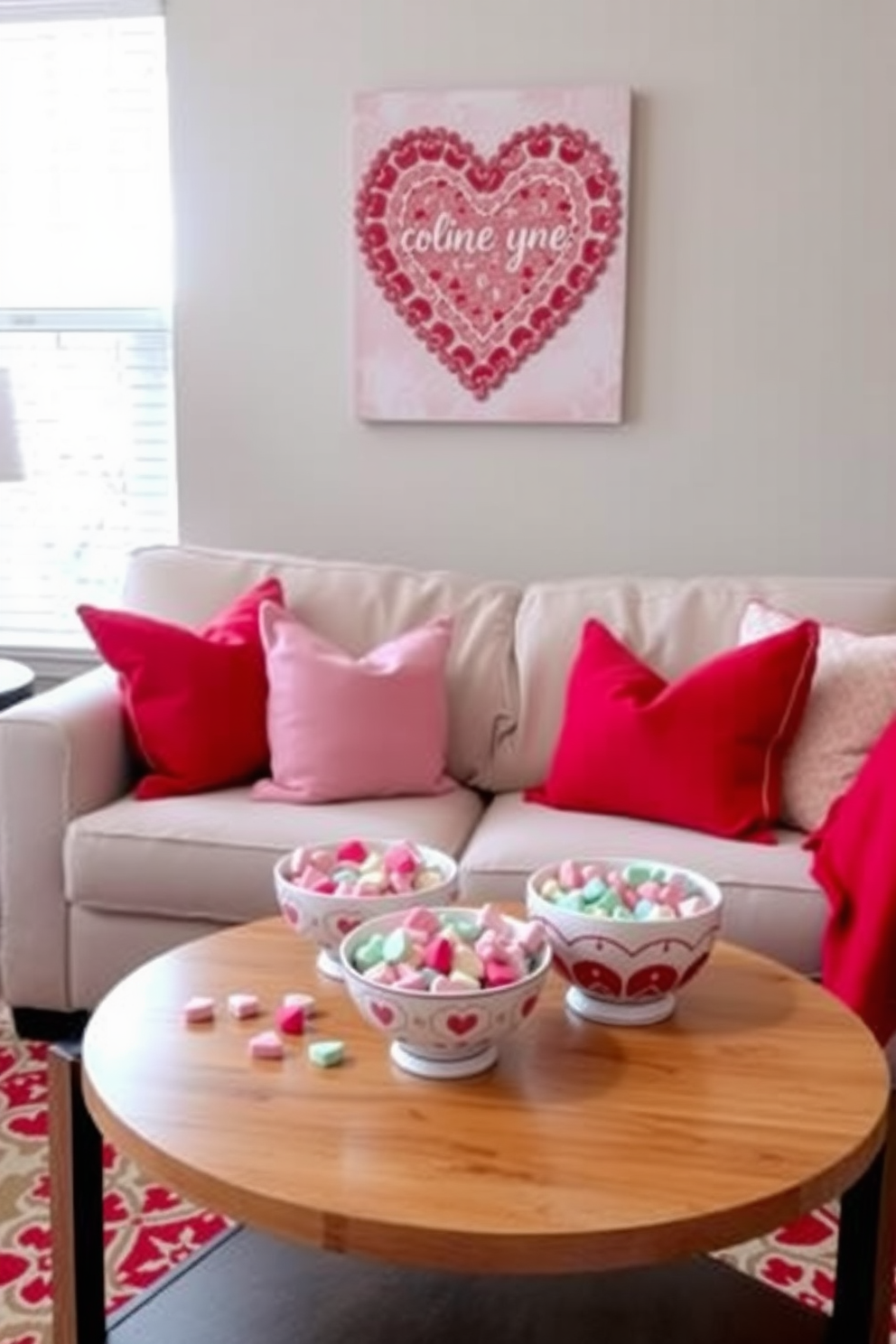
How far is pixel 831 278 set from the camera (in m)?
2.93

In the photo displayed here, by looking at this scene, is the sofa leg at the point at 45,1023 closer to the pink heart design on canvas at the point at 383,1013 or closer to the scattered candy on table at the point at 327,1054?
the scattered candy on table at the point at 327,1054

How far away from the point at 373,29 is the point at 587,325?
82cm

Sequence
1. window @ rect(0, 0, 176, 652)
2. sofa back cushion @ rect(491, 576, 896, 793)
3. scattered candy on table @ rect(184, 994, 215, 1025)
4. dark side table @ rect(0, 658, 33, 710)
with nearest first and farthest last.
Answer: scattered candy on table @ rect(184, 994, 215, 1025), sofa back cushion @ rect(491, 576, 896, 793), dark side table @ rect(0, 658, 33, 710), window @ rect(0, 0, 176, 652)

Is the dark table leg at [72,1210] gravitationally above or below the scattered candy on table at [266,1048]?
below

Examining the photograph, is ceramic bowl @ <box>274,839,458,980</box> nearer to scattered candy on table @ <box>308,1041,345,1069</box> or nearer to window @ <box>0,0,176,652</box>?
scattered candy on table @ <box>308,1041,345,1069</box>

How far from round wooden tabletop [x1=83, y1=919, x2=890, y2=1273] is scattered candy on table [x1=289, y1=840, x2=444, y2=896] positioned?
0.42 ft

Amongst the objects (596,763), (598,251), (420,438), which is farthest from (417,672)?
(598,251)

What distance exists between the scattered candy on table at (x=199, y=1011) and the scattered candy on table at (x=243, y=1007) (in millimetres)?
21

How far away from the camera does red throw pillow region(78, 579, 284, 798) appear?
254 centimetres

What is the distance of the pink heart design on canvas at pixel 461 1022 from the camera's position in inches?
51.3

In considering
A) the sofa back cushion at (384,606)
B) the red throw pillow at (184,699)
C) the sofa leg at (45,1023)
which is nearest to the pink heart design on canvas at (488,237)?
the sofa back cushion at (384,606)

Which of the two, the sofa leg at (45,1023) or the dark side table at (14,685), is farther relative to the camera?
the dark side table at (14,685)

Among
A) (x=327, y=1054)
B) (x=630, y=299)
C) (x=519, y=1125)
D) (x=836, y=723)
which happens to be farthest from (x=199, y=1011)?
(x=630, y=299)

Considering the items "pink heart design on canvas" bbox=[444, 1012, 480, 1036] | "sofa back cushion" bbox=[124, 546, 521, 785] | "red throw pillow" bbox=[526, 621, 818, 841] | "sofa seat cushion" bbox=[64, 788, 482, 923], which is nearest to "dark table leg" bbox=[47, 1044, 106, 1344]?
"pink heart design on canvas" bbox=[444, 1012, 480, 1036]
